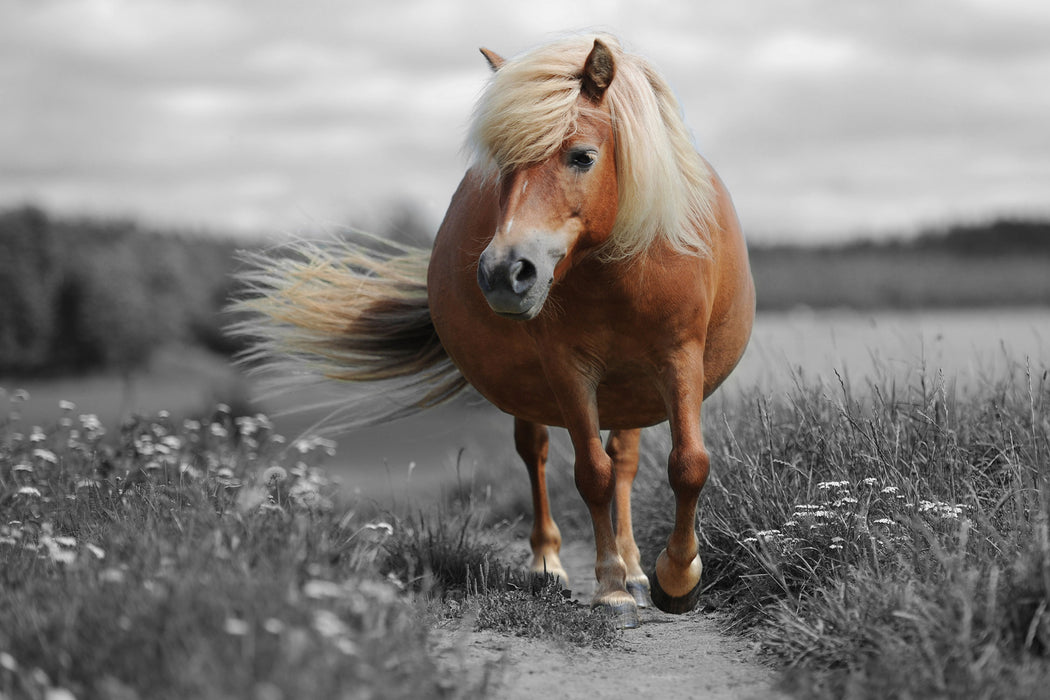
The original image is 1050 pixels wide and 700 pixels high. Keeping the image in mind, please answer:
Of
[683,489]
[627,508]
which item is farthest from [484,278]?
[627,508]

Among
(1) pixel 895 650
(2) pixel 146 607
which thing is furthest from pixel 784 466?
(2) pixel 146 607

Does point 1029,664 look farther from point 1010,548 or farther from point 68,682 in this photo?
point 68,682

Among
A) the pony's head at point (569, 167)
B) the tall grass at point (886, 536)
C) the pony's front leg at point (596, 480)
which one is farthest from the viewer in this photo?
the pony's front leg at point (596, 480)

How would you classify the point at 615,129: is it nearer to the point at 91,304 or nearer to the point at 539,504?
the point at 539,504

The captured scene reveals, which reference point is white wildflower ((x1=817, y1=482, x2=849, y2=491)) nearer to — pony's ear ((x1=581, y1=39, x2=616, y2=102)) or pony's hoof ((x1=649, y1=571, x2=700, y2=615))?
pony's hoof ((x1=649, y1=571, x2=700, y2=615))

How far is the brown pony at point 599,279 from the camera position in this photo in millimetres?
3580

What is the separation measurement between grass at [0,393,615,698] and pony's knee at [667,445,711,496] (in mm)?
636

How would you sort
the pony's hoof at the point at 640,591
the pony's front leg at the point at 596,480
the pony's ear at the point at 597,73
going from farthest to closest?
the pony's hoof at the point at 640,591
the pony's front leg at the point at 596,480
the pony's ear at the point at 597,73

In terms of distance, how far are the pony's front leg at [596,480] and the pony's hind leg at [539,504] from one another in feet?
2.77

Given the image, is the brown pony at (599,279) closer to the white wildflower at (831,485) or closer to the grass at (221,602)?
the white wildflower at (831,485)

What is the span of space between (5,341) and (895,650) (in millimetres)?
21995

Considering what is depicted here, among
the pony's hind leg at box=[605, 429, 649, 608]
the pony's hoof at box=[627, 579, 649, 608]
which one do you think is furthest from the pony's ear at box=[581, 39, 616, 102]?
the pony's hoof at box=[627, 579, 649, 608]

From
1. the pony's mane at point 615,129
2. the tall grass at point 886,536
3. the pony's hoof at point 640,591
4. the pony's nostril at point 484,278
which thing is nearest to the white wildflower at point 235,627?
the pony's nostril at point 484,278

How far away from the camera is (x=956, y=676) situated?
2.82 metres
